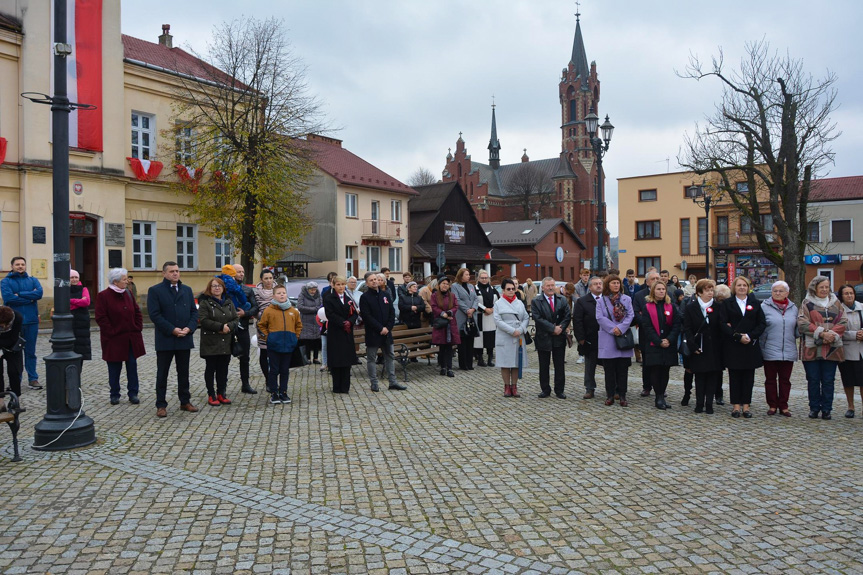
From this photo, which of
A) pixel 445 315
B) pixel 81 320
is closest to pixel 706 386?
pixel 445 315

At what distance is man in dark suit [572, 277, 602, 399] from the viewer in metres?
10.6

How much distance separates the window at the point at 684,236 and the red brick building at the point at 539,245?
506 inches

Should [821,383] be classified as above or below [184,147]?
below

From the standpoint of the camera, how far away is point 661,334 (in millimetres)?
9945

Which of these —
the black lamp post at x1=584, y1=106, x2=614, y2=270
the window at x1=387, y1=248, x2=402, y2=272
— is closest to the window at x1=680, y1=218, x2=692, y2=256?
the window at x1=387, y1=248, x2=402, y2=272

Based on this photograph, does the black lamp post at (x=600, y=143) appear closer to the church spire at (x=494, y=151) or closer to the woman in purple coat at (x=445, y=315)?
the woman in purple coat at (x=445, y=315)

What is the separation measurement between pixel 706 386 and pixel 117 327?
8.20m

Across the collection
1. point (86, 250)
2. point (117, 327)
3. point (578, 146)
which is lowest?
point (117, 327)

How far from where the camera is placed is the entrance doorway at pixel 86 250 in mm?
24938

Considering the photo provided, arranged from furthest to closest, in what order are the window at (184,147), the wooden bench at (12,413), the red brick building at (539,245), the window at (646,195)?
the red brick building at (539,245)
the window at (646,195)
the window at (184,147)
the wooden bench at (12,413)

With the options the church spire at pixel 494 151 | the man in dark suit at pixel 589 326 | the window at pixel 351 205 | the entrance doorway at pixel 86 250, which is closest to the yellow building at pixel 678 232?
the window at pixel 351 205

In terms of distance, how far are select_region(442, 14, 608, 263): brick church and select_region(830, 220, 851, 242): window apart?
160 feet

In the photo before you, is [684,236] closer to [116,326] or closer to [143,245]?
[143,245]

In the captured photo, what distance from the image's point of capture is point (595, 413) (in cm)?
952
